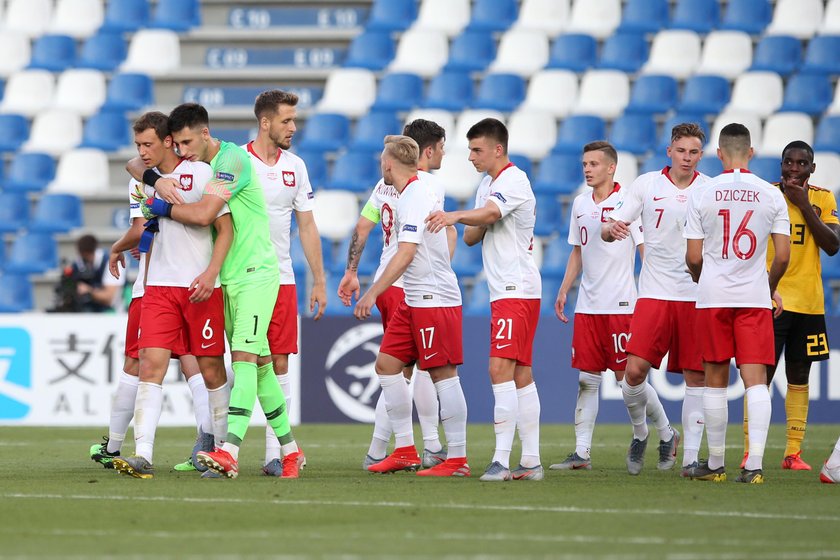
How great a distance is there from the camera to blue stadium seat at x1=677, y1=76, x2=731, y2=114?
62.6ft

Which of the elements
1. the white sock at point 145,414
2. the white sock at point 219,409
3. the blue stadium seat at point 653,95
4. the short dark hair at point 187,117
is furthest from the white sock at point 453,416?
the blue stadium seat at point 653,95

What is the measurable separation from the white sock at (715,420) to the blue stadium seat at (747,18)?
41.2ft

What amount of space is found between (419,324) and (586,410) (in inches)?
66.2

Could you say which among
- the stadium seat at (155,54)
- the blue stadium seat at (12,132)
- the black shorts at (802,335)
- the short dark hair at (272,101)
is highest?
the stadium seat at (155,54)

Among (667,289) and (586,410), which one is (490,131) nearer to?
(667,289)

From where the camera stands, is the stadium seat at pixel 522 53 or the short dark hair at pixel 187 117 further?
the stadium seat at pixel 522 53

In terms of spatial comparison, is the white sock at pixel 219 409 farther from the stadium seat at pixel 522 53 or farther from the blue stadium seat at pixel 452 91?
the stadium seat at pixel 522 53

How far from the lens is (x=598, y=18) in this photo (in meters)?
20.6

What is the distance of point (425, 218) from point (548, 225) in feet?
30.2

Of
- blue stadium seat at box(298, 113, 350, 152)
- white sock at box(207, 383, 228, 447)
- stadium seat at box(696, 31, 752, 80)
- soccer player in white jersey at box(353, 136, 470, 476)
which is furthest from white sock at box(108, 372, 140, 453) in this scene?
stadium seat at box(696, 31, 752, 80)

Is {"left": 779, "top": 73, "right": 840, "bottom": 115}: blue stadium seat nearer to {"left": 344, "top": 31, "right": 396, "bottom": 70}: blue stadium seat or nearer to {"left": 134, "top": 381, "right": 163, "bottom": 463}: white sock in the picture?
{"left": 344, "top": 31, "right": 396, "bottom": 70}: blue stadium seat

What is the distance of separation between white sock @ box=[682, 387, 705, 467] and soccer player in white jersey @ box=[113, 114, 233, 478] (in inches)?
120

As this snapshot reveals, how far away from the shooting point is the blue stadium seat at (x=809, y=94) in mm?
18969

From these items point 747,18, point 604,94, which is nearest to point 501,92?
point 604,94
